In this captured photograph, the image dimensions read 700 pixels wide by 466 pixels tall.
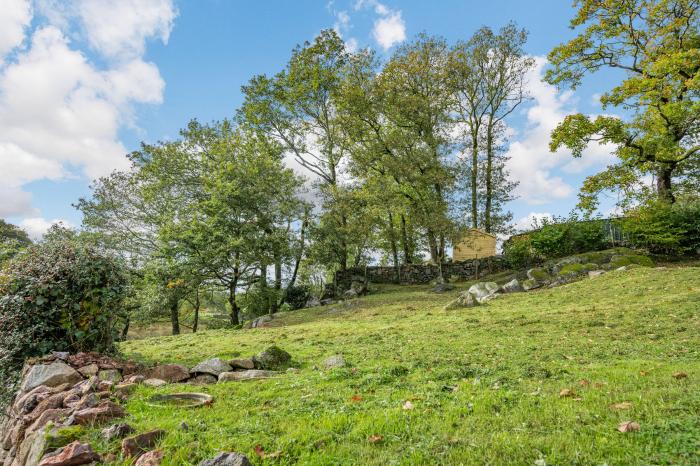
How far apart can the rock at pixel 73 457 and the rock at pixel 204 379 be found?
2366 mm

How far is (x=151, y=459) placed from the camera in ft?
9.97

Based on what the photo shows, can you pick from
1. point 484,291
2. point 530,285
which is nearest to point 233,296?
point 484,291

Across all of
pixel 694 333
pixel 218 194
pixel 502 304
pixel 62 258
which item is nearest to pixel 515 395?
pixel 694 333

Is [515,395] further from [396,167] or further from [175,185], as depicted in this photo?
[175,185]

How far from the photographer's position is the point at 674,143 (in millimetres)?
17047

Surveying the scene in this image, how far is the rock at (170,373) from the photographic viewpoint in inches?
224

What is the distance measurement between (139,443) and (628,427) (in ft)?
13.2

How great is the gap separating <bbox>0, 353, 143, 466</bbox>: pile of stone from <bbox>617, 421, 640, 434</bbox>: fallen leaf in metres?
4.22

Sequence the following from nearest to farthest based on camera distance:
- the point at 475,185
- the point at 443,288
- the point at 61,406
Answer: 1. the point at 61,406
2. the point at 443,288
3. the point at 475,185

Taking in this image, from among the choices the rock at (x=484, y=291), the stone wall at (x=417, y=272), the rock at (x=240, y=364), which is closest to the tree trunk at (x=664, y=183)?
the stone wall at (x=417, y=272)

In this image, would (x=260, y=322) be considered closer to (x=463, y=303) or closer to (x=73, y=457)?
(x=463, y=303)

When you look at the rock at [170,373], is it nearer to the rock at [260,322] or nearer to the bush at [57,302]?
the bush at [57,302]

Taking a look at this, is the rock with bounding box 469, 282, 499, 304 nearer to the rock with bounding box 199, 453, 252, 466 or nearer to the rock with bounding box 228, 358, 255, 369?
the rock with bounding box 228, 358, 255, 369

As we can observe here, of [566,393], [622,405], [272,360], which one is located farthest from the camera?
[272,360]
